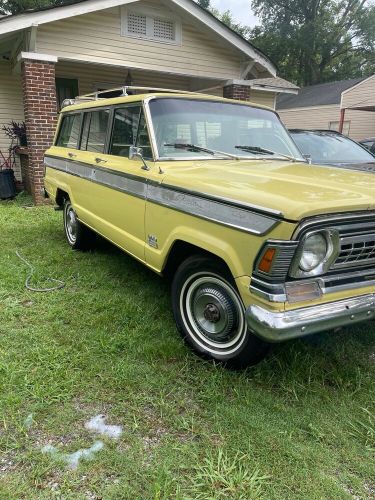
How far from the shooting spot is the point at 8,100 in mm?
9859

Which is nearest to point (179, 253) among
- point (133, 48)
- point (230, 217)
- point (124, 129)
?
point (230, 217)

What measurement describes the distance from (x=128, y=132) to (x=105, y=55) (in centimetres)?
635

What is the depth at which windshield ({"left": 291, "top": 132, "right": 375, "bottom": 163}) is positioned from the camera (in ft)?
21.3

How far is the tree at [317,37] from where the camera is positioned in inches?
1403

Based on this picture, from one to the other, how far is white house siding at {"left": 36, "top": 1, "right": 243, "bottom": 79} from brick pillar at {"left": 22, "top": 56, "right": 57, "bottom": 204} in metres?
0.44

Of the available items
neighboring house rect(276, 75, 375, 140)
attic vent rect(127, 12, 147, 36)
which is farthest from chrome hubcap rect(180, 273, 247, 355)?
neighboring house rect(276, 75, 375, 140)

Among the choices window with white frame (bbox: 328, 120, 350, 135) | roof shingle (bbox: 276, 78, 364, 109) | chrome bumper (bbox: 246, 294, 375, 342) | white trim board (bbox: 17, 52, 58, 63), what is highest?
roof shingle (bbox: 276, 78, 364, 109)

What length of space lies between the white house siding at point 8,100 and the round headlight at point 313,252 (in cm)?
980

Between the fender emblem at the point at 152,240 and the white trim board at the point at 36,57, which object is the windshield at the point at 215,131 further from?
the white trim board at the point at 36,57

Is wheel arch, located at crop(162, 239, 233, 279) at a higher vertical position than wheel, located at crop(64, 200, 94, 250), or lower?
higher

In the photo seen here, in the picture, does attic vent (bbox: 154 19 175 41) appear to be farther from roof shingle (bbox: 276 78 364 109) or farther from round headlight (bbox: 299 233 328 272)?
roof shingle (bbox: 276 78 364 109)

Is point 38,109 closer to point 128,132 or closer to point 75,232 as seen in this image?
point 75,232

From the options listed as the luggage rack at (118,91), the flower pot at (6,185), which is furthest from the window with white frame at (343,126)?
the luggage rack at (118,91)

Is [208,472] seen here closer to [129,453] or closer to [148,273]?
[129,453]
